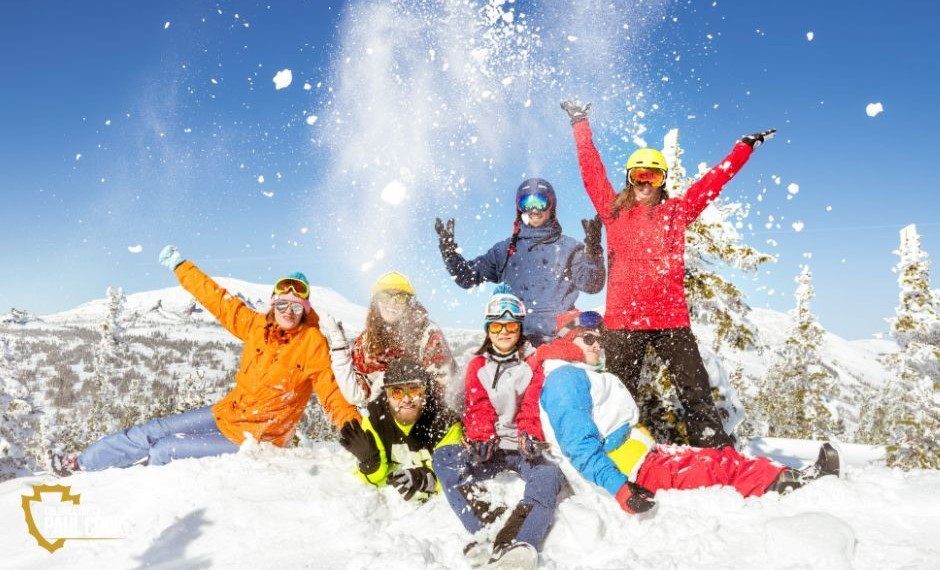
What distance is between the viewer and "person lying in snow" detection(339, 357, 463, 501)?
4805mm

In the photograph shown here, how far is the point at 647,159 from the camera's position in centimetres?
526

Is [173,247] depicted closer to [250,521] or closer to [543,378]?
[250,521]

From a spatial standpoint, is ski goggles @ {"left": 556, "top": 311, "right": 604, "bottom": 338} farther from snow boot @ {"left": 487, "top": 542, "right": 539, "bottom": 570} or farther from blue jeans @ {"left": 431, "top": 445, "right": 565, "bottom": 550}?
snow boot @ {"left": 487, "top": 542, "right": 539, "bottom": 570}

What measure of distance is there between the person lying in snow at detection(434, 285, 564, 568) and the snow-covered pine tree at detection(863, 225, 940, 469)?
16.2m

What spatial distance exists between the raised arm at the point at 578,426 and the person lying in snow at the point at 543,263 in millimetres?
1418

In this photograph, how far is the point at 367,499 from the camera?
4.63 m

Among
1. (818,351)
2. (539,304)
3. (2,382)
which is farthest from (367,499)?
(818,351)

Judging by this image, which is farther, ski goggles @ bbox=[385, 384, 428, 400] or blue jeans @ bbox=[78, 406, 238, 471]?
blue jeans @ bbox=[78, 406, 238, 471]

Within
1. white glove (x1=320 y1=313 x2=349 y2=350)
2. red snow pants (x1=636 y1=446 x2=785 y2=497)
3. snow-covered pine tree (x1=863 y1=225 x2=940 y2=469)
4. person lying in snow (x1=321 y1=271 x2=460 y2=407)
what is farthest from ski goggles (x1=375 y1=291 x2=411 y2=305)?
snow-covered pine tree (x1=863 y1=225 x2=940 y2=469)

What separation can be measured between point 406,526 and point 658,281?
319cm

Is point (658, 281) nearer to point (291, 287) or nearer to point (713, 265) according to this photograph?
point (291, 287)

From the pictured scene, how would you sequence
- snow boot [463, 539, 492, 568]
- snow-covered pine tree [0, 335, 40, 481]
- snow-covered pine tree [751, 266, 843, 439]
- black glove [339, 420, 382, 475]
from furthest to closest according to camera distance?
1. snow-covered pine tree [751, 266, 843, 439]
2. snow-covered pine tree [0, 335, 40, 481]
3. black glove [339, 420, 382, 475]
4. snow boot [463, 539, 492, 568]

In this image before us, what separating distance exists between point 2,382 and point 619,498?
21.6 meters

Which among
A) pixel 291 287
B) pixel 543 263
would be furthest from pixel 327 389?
pixel 543 263
